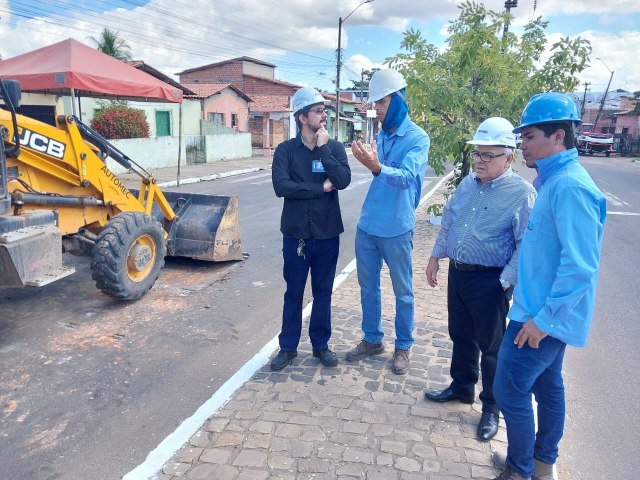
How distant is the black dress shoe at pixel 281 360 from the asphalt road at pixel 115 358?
0.34 metres

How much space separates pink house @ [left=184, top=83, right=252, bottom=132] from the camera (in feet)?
91.8

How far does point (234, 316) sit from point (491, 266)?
9.57 feet

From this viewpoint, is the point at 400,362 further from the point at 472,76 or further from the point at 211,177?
the point at 211,177

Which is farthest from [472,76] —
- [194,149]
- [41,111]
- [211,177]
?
[194,149]

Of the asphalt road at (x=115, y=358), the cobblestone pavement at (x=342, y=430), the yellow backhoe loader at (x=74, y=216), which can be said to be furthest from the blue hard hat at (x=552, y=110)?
the yellow backhoe loader at (x=74, y=216)

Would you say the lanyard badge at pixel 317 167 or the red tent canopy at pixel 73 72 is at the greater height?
the red tent canopy at pixel 73 72

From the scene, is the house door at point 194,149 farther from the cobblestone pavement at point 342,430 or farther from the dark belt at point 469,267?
the dark belt at point 469,267

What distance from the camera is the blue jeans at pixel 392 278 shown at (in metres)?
3.86

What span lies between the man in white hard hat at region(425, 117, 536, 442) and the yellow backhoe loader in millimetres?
3391

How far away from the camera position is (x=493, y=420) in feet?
10.5

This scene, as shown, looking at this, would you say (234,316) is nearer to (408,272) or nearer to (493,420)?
(408,272)

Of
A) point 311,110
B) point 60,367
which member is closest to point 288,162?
point 311,110

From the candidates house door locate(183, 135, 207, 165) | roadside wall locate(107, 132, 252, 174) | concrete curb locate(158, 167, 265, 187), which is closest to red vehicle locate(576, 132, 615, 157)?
roadside wall locate(107, 132, 252, 174)

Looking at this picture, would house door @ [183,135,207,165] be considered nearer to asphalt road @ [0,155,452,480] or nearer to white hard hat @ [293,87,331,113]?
asphalt road @ [0,155,452,480]
